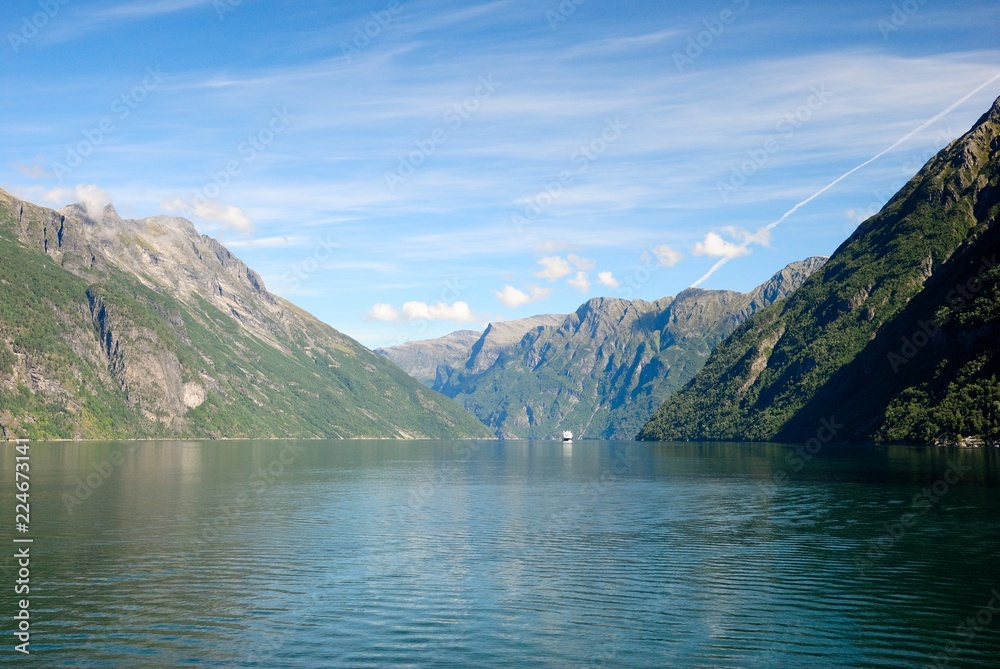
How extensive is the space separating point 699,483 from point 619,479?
70.8 ft

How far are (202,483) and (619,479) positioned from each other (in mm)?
81608

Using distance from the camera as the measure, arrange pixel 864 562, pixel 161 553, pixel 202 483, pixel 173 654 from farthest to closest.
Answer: pixel 202 483
pixel 161 553
pixel 864 562
pixel 173 654

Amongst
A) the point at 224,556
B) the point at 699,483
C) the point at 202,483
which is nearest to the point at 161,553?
the point at 224,556

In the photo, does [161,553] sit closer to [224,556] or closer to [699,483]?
[224,556]

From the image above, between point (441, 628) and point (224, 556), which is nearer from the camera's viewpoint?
point (441, 628)

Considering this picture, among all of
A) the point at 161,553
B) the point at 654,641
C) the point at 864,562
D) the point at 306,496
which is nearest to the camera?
the point at 654,641

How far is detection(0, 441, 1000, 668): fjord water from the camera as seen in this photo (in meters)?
46.0

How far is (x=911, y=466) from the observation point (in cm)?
16800

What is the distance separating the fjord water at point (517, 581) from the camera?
46.0 m

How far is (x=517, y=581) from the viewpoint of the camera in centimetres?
6425

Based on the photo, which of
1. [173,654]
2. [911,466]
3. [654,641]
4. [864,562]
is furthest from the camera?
[911,466]

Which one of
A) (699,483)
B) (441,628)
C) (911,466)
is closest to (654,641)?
(441,628)

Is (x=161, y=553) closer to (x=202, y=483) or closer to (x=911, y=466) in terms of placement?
(x=202, y=483)

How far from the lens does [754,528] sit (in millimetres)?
90812
